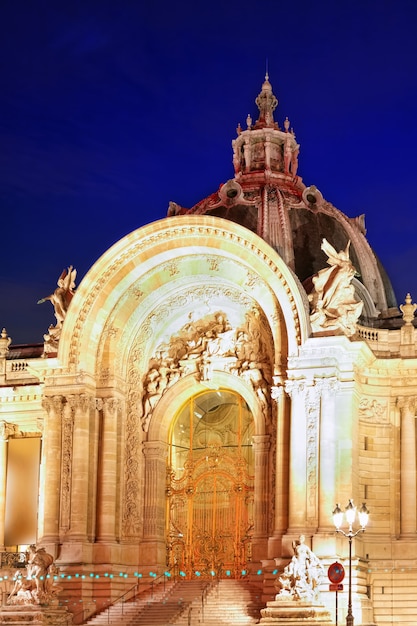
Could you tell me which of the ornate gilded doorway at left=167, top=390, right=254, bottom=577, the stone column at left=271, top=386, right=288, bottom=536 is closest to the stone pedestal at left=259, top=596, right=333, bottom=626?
the stone column at left=271, top=386, right=288, bottom=536

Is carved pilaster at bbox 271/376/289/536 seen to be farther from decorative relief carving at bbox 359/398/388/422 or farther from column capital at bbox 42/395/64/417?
column capital at bbox 42/395/64/417

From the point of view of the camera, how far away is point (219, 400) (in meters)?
39.0

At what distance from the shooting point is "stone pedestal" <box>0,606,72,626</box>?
3366 centimetres

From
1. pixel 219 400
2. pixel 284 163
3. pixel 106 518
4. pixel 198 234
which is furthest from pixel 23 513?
pixel 284 163

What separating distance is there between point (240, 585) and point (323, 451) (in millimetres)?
4670

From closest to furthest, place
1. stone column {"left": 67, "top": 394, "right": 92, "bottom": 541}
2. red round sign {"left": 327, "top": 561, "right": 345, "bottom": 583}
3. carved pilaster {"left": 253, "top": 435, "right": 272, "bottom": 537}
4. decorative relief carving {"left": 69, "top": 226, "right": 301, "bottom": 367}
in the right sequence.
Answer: red round sign {"left": 327, "top": 561, "right": 345, "bottom": 583} → carved pilaster {"left": 253, "top": 435, "right": 272, "bottom": 537} → stone column {"left": 67, "top": 394, "right": 92, "bottom": 541} → decorative relief carving {"left": 69, "top": 226, "right": 301, "bottom": 367}

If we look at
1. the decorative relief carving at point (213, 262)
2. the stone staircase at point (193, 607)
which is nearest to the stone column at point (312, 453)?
the stone staircase at point (193, 607)

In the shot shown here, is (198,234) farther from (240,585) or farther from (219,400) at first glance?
(240,585)

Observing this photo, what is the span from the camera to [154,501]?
3791 centimetres

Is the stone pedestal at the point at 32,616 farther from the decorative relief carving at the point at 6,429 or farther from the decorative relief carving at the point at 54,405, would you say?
the decorative relief carving at the point at 6,429

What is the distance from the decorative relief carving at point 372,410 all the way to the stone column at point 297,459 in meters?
2.46

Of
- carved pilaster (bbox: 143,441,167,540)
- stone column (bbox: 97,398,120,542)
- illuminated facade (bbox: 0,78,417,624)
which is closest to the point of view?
illuminated facade (bbox: 0,78,417,624)

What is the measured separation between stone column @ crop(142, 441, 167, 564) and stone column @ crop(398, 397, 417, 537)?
7.19 meters

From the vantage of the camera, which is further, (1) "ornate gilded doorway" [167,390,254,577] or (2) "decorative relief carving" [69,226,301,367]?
(1) "ornate gilded doorway" [167,390,254,577]
